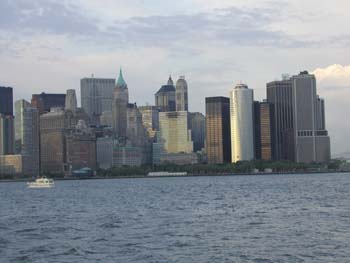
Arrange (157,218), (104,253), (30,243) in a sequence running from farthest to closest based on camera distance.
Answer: (157,218) < (30,243) < (104,253)

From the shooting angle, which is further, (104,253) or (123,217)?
(123,217)

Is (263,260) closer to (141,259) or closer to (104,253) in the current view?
(141,259)

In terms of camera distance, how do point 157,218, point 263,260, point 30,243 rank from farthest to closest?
point 157,218
point 30,243
point 263,260

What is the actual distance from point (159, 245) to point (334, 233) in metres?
11.6

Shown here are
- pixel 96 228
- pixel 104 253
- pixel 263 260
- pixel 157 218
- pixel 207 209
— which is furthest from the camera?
pixel 207 209

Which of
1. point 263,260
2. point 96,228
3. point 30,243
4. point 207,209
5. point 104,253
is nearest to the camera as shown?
point 263,260

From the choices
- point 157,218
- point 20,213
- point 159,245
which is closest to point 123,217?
point 157,218

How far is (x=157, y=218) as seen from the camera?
208 ft

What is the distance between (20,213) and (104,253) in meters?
36.1

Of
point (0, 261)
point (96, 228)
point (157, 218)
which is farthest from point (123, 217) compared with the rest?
point (0, 261)

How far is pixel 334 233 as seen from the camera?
4791cm

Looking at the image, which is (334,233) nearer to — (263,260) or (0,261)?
(263,260)

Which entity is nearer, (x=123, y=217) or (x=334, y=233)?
(x=334, y=233)

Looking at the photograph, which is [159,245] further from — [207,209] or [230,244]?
[207,209]
